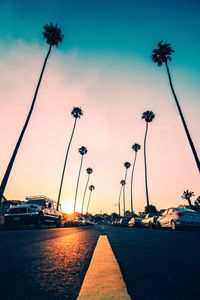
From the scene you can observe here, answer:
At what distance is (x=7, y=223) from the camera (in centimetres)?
1706

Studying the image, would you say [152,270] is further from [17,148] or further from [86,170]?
[86,170]

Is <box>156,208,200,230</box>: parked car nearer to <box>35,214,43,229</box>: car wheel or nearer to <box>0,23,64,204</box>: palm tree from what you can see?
<box>35,214,43,229</box>: car wheel

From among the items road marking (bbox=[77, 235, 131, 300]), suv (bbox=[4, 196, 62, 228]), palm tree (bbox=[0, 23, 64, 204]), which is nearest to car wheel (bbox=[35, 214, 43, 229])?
suv (bbox=[4, 196, 62, 228])

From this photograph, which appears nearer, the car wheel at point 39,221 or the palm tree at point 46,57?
the car wheel at point 39,221

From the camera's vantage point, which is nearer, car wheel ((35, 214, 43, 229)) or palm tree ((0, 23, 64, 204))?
car wheel ((35, 214, 43, 229))

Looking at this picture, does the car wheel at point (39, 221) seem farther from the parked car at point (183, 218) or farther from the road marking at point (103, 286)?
the road marking at point (103, 286)

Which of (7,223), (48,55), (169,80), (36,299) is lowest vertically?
(36,299)

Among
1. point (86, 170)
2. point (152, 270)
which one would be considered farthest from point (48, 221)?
point (86, 170)

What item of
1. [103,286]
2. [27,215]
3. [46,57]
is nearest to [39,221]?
[27,215]

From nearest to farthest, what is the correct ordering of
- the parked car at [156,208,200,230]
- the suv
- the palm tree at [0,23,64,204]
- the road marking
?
the road marking, the parked car at [156,208,200,230], the suv, the palm tree at [0,23,64,204]

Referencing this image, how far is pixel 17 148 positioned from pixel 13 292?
2424 cm

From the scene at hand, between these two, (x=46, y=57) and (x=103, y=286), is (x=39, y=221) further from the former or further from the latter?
(x=46, y=57)

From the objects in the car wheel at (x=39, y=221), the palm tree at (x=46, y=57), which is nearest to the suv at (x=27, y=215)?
the car wheel at (x=39, y=221)

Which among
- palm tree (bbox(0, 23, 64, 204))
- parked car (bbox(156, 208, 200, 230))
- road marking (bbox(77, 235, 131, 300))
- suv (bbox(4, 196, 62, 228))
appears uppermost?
palm tree (bbox(0, 23, 64, 204))
